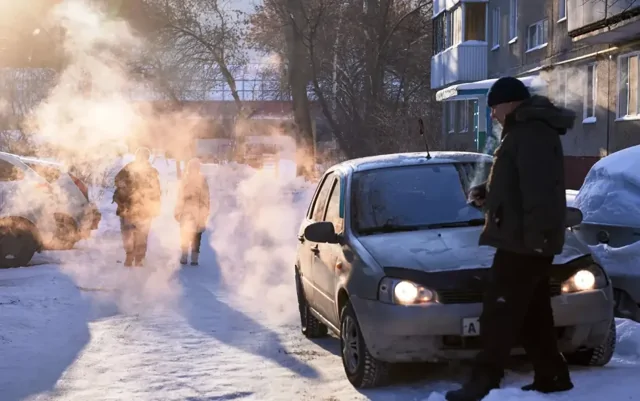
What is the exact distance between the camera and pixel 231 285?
12102 millimetres

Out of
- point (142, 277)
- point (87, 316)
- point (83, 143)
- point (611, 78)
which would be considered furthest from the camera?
point (83, 143)

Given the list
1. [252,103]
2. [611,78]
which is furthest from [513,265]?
[252,103]

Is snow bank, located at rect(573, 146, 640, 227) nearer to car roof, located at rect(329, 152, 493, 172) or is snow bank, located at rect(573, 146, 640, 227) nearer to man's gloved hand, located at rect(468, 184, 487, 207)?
car roof, located at rect(329, 152, 493, 172)

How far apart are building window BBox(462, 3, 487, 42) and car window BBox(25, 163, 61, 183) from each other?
2292 centimetres

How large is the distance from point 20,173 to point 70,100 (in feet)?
35.3

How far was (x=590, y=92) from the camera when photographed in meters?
25.0

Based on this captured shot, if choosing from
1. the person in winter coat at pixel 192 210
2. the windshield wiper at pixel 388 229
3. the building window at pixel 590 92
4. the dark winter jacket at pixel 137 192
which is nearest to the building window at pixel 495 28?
the building window at pixel 590 92

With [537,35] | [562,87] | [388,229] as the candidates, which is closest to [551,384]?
[388,229]

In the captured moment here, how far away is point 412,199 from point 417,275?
1.41 metres

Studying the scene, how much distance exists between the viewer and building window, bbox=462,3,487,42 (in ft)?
115

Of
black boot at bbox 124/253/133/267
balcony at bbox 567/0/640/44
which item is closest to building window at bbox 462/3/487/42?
balcony at bbox 567/0/640/44

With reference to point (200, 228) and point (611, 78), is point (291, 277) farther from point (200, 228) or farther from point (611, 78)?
point (611, 78)

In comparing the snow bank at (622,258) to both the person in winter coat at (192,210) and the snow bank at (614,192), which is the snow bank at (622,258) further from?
the person in winter coat at (192,210)

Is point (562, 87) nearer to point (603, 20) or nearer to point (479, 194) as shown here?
point (603, 20)
